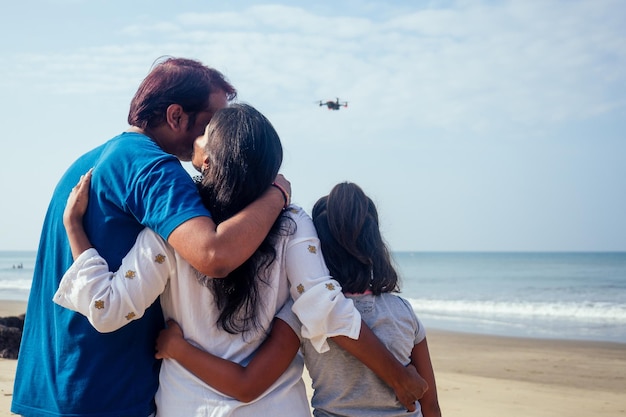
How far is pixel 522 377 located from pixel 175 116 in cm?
837

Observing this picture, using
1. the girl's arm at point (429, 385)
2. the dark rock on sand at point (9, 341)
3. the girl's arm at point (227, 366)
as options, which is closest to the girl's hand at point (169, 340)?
the girl's arm at point (227, 366)

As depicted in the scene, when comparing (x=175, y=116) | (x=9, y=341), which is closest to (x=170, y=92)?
(x=175, y=116)

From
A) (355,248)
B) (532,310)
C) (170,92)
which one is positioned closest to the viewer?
(170,92)

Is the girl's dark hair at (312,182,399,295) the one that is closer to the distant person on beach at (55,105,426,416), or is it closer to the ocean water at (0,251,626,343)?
the distant person on beach at (55,105,426,416)

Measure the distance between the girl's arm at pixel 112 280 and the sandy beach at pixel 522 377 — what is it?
3.71 meters

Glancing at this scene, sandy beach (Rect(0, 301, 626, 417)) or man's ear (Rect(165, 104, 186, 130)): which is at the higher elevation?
man's ear (Rect(165, 104, 186, 130))

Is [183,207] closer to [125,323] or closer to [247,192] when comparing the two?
[247,192]

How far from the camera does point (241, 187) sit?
6.13ft

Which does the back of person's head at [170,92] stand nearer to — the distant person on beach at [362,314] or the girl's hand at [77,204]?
the girl's hand at [77,204]

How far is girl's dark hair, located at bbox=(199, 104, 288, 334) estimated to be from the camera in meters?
1.85

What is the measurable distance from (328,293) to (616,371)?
919 cm

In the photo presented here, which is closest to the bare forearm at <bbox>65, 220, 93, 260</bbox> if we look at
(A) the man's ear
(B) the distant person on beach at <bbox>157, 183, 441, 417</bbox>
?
(A) the man's ear

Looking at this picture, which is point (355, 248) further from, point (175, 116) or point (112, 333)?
point (112, 333)

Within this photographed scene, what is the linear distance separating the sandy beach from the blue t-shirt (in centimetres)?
349
